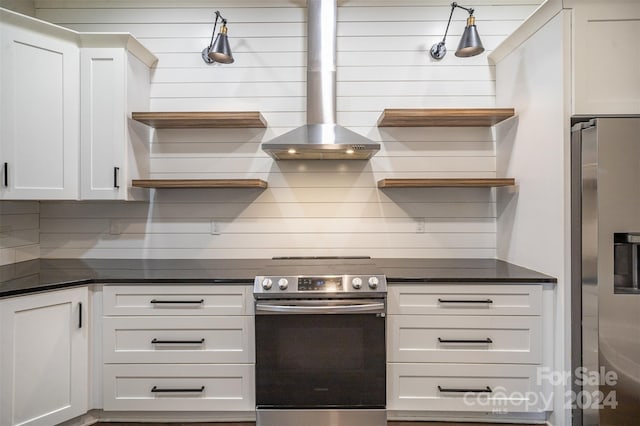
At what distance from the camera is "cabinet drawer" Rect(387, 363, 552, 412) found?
2076 mm

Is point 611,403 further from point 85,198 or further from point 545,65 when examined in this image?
point 85,198

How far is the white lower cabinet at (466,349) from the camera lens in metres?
2.07

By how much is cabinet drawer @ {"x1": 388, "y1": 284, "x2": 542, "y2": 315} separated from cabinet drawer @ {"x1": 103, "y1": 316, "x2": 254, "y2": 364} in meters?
0.89

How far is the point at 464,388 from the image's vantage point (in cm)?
210

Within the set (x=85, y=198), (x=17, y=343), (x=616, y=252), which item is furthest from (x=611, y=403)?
(x=85, y=198)

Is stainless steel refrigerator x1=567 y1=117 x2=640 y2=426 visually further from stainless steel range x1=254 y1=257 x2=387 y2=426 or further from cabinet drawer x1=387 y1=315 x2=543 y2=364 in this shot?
stainless steel range x1=254 y1=257 x2=387 y2=426

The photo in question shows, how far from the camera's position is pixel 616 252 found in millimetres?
1804

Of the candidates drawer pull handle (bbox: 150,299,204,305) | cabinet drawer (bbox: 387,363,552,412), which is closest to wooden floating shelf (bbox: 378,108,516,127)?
cabinet drawer (bbox: 387,363,552,412)

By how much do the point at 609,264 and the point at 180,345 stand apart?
7.53ft

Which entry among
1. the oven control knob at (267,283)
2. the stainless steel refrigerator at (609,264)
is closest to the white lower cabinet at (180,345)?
the oven control knob at (267,283)

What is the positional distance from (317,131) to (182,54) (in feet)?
4.29

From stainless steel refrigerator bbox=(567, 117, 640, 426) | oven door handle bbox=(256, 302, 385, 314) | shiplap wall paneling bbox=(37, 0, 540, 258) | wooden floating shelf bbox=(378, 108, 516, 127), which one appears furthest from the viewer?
shiplap wall paneling bbox=(37, 0, 540, 258)

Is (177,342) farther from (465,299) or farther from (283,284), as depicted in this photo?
(465,299)

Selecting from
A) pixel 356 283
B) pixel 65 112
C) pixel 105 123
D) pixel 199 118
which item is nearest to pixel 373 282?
pixel 356 283
